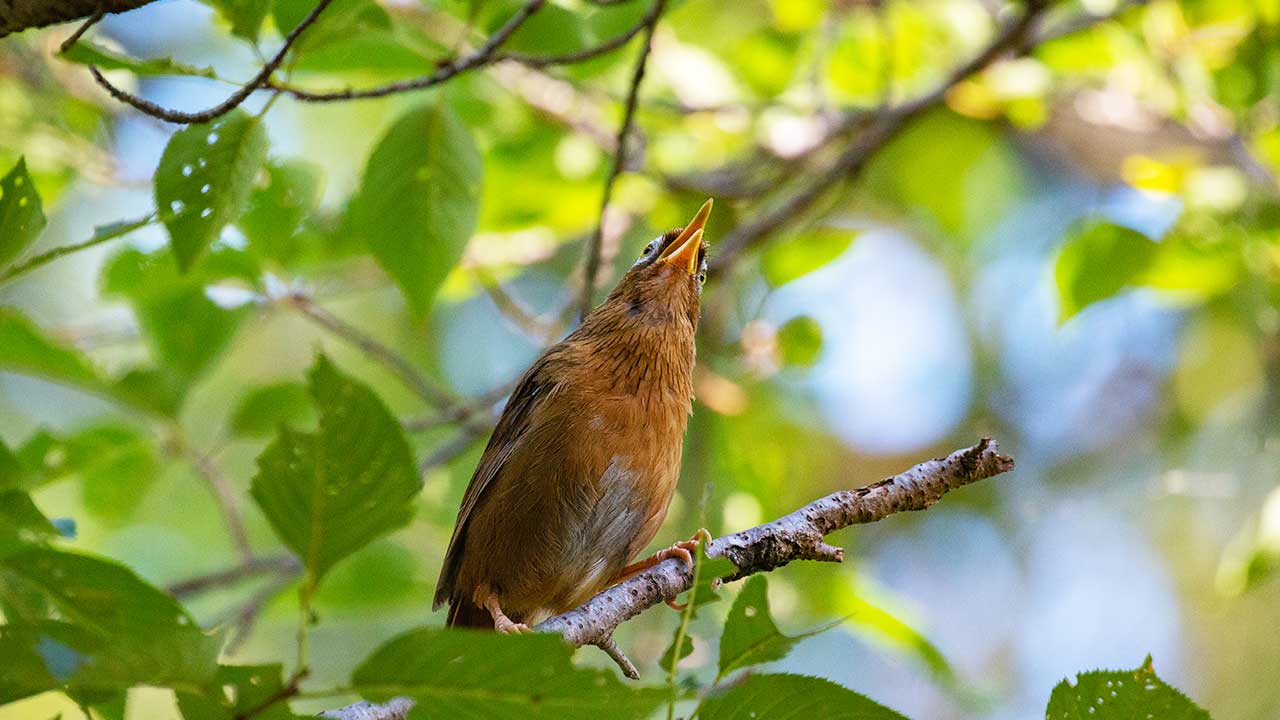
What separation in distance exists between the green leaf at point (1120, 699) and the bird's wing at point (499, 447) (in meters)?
2.15

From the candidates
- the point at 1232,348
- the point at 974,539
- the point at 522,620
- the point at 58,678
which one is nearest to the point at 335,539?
the point at 58,678

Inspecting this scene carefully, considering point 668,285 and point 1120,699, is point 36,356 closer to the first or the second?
point 668,285

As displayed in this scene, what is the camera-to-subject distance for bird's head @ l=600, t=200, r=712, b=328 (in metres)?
4.10

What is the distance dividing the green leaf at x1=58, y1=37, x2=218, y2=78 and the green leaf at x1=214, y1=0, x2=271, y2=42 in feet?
0.35

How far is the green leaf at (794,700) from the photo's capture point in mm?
1583

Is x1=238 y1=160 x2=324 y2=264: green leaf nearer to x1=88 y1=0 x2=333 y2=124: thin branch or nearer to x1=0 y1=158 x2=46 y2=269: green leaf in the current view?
x1=88 y1=0 x2=333 y2=124: thin branch

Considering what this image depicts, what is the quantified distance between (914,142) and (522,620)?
10.7ft

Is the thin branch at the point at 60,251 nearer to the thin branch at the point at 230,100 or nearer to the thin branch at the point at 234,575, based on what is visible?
the thin branch at the point at 230,100

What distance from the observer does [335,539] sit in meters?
1.42

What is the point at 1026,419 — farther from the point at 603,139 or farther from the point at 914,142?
the point at 603,139

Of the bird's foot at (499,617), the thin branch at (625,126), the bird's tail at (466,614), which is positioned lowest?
the bird's foot at (499,617)

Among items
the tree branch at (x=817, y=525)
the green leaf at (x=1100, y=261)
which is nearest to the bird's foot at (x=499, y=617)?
the tree branch at (x=817, y=525)

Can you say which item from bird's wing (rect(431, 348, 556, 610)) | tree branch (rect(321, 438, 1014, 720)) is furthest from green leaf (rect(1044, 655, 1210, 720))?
bird's wing (rect(431, 348, 556, 610))

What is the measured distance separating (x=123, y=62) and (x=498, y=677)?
1535 mm
